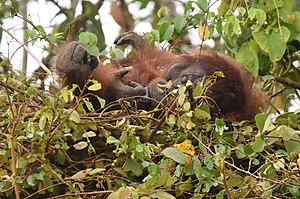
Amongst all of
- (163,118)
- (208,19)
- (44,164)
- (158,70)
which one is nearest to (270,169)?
(163,118)

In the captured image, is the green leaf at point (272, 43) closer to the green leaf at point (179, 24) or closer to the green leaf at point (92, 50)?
the green leaf at point (179, 24)

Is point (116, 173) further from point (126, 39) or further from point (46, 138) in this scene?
point (126, 39)

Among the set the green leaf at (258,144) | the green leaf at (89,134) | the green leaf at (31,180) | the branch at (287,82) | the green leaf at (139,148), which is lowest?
the branch at (287,82)

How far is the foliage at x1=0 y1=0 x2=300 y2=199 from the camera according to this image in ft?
5.74

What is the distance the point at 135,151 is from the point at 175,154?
11 centimetres

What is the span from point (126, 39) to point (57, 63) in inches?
20.3

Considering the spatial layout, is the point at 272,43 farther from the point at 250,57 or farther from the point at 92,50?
the point at 92,50

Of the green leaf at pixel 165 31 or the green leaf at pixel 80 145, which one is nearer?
the green leaf at pixel 80 145

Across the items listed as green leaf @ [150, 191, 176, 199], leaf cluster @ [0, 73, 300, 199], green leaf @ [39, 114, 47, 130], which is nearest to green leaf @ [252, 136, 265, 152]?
leaf cluster @ [0, 73, 300, 199]

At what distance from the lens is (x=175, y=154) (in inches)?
68.7

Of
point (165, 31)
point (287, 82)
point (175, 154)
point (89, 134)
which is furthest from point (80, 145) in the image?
point (287, 82)

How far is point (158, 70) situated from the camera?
271 centimetres

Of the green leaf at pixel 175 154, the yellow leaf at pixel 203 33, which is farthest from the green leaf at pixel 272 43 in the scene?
the green leaf at pixel 175 154

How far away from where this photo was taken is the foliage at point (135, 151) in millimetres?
1749
